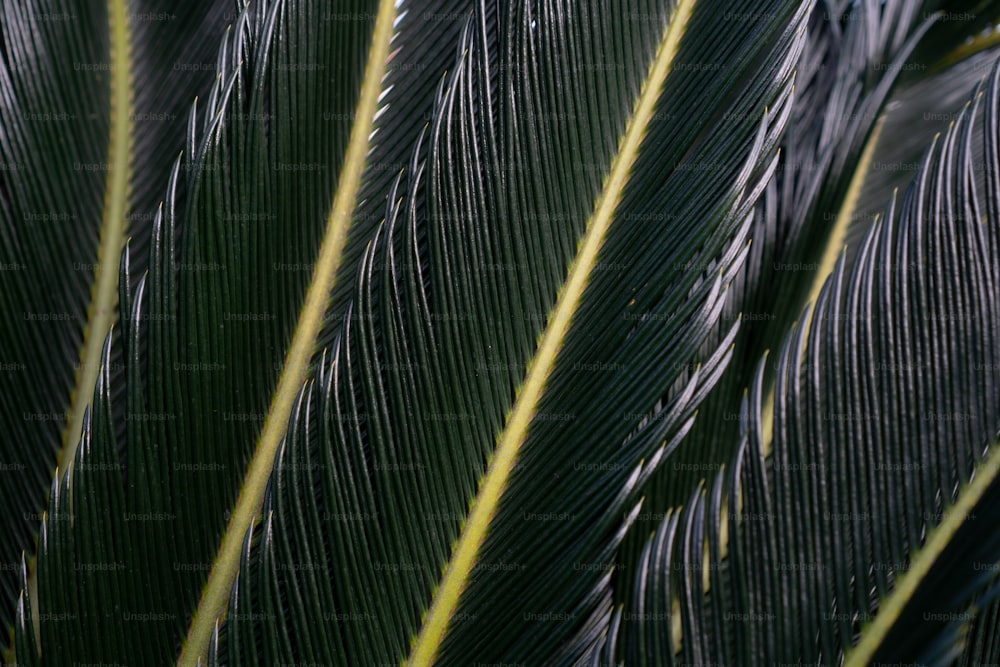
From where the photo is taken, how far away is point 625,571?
1174 mm

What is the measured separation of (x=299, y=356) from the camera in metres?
1.12

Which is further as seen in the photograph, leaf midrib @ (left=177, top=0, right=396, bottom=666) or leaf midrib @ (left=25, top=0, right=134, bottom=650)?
leaf midrib @ (left=25, top=0, right=134, bottom=650)

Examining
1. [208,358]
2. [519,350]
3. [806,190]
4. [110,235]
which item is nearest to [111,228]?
[110,235]

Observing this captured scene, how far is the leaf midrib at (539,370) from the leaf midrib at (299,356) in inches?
10.7

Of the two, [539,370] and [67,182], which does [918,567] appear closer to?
[539,370]

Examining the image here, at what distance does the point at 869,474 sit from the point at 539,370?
391 millimetres

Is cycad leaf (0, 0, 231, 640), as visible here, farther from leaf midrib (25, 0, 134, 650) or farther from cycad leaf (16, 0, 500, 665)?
cycad leaf (16, 0, 500, 665)

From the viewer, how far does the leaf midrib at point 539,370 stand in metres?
0.96

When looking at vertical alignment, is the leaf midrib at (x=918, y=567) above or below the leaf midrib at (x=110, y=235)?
below

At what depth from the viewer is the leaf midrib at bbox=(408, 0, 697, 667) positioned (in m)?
0.96

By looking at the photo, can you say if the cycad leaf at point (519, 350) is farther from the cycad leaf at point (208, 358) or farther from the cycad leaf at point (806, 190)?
the cycad leaf at point (806, 190)

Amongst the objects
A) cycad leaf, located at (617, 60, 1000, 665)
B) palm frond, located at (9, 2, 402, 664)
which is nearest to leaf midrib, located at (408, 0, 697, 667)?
cycad leaf, located at (617, 60, 1000, 665)

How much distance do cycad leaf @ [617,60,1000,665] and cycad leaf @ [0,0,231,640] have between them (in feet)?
2.92

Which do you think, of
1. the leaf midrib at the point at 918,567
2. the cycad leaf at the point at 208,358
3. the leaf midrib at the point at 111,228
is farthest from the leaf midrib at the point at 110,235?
the leaf midrib at the point at 918,567
